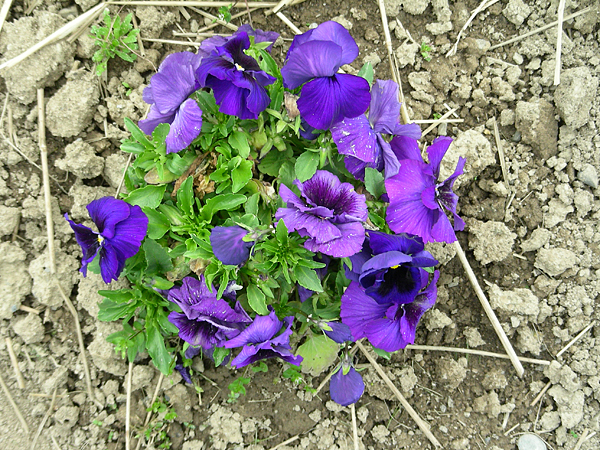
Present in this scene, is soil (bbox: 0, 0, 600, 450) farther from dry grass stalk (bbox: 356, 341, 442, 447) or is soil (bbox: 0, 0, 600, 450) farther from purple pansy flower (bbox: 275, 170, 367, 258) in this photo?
purple pansy flower (bbox: 275, 170, 367, 258)

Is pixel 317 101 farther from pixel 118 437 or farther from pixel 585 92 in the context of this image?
pixel 118 437

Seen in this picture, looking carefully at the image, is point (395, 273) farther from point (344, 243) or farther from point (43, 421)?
point (43, 421)

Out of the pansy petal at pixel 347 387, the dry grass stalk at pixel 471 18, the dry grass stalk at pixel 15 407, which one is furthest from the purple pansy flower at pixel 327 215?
the dry grass stalk at pixel 15 407

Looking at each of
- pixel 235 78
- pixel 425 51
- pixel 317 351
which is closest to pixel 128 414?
pixel 317 351

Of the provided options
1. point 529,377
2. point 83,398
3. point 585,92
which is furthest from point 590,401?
point 83,398

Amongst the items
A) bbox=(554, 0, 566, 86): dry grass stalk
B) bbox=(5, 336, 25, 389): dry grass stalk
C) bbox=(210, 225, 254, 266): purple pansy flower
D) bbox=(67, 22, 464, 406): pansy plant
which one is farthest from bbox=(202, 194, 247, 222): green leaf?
bbox=(554, 0, 566, 86): dry grass stalk

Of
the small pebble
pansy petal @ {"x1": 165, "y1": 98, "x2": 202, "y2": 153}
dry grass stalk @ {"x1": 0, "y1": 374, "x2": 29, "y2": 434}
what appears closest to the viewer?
pansy petal @ {"x1": 165, "y1": 98, "x2": 202, "y2": 153}

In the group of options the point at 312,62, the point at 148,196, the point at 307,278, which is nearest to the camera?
the point at 312,62

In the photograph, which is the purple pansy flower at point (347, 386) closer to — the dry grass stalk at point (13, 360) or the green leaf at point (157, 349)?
the green leaf at point (157, 349)
